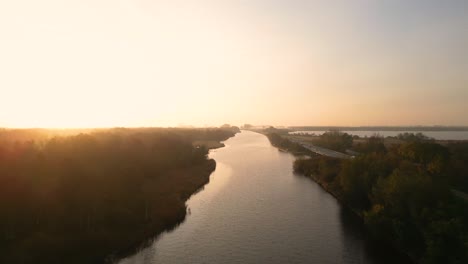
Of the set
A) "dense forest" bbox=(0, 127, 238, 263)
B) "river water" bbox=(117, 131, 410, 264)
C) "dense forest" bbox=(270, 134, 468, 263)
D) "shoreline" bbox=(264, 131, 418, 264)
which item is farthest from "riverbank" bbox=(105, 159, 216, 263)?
"dense forest" bbox=(270, 134, 468, 263)

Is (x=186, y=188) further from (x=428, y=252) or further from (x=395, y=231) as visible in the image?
(x=428, y=252)

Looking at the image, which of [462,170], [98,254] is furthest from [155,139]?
[462,170]

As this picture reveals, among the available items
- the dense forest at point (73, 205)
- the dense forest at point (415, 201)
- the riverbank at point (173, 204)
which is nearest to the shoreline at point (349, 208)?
the dense forest at point (415, 201)

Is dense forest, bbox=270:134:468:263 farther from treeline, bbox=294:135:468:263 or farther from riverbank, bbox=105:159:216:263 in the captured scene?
riverbank, bbox=105:159:216:263

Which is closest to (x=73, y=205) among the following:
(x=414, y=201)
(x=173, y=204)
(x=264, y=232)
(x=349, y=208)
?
(x=173, y=204)

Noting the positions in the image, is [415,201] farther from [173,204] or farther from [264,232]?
[173,204]

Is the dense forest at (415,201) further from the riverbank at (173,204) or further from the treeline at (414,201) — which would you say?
the riverbank at (173,204)

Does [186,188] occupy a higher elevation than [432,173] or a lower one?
lower
